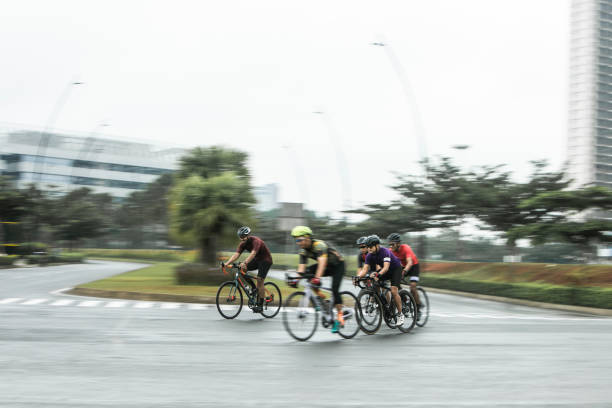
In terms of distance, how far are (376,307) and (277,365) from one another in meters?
4.10

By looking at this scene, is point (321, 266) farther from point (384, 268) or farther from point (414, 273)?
point (414, 273)

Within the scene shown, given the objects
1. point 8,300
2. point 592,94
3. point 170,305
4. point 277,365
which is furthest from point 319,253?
point 592,94

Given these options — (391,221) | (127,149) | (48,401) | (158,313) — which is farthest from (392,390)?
(127,149)

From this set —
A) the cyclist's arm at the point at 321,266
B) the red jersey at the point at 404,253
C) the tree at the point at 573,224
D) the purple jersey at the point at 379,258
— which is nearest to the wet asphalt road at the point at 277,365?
the cyclist's arm at the point at 321,266

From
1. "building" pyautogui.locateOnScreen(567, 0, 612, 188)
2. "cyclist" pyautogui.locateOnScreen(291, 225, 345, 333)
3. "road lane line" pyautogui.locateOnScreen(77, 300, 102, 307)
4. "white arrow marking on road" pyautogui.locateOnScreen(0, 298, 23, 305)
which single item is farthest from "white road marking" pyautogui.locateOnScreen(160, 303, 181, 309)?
"building" pyautogui.locateOnScreen(567, 0, 612, 188)

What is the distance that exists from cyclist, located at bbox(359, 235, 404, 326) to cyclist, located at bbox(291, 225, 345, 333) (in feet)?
3.27

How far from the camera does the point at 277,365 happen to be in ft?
25.9

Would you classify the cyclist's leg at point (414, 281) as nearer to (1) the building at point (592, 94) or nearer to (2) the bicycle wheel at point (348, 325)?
(2) the bicycle wheel at point (348, 325)

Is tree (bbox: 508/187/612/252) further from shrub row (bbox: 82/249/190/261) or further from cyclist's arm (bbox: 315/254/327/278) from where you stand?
shrub row (bbox: 82/249/190/261)

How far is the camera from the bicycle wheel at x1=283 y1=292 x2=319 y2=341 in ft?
33.7

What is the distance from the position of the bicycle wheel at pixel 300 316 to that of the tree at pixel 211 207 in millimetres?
14620

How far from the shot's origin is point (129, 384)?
6.54m

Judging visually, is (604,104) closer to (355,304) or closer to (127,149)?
(127,149)

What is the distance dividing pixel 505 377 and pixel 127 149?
132150 mm
